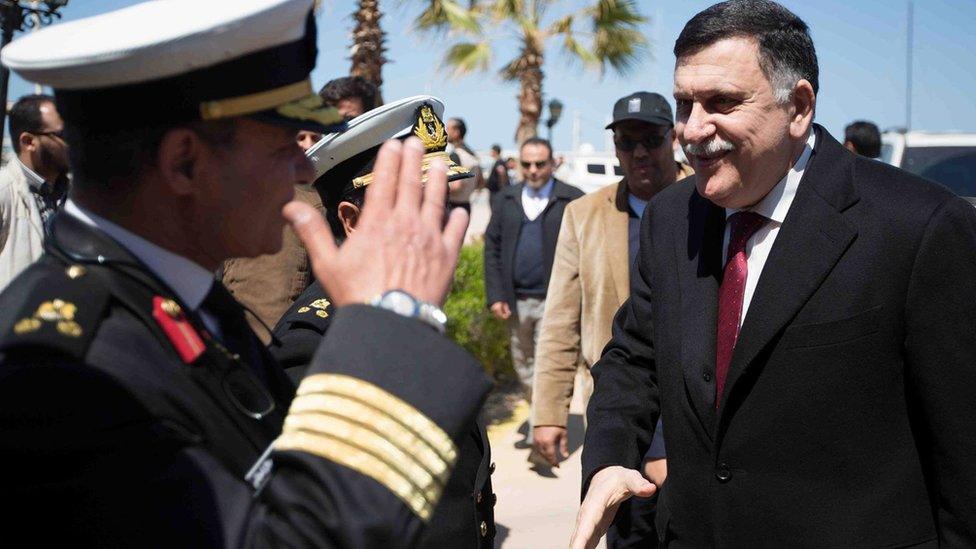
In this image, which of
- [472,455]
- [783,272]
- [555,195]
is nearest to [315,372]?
[472,455]

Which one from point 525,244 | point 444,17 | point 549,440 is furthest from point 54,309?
point 444,17

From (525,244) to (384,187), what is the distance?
573cm

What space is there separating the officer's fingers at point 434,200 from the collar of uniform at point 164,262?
0.36m

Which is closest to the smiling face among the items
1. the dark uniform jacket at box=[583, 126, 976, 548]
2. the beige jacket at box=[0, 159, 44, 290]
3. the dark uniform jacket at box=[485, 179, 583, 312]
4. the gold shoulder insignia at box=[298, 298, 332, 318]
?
the dark uniform jacket at box=[583, 126, 976, 548]

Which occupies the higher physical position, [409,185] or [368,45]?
[409,185]

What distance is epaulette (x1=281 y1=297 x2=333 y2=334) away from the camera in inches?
83.7

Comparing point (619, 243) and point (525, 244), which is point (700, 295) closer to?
point (619, 243)

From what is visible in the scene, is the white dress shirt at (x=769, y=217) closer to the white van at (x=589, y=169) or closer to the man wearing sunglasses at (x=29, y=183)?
the man wearing sunglasses at (x=29, y=183)

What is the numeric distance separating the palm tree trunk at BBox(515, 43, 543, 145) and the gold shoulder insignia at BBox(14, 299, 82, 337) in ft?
55.3

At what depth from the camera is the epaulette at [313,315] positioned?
6.97 ft

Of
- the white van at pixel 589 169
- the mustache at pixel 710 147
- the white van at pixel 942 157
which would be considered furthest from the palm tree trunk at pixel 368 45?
the mustache at pixel 710 147

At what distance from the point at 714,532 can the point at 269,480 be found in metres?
1.39

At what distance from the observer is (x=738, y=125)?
228cm

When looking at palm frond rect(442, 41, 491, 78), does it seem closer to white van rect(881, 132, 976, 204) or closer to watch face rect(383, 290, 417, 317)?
white van rect(881, 132, 976, 204)
